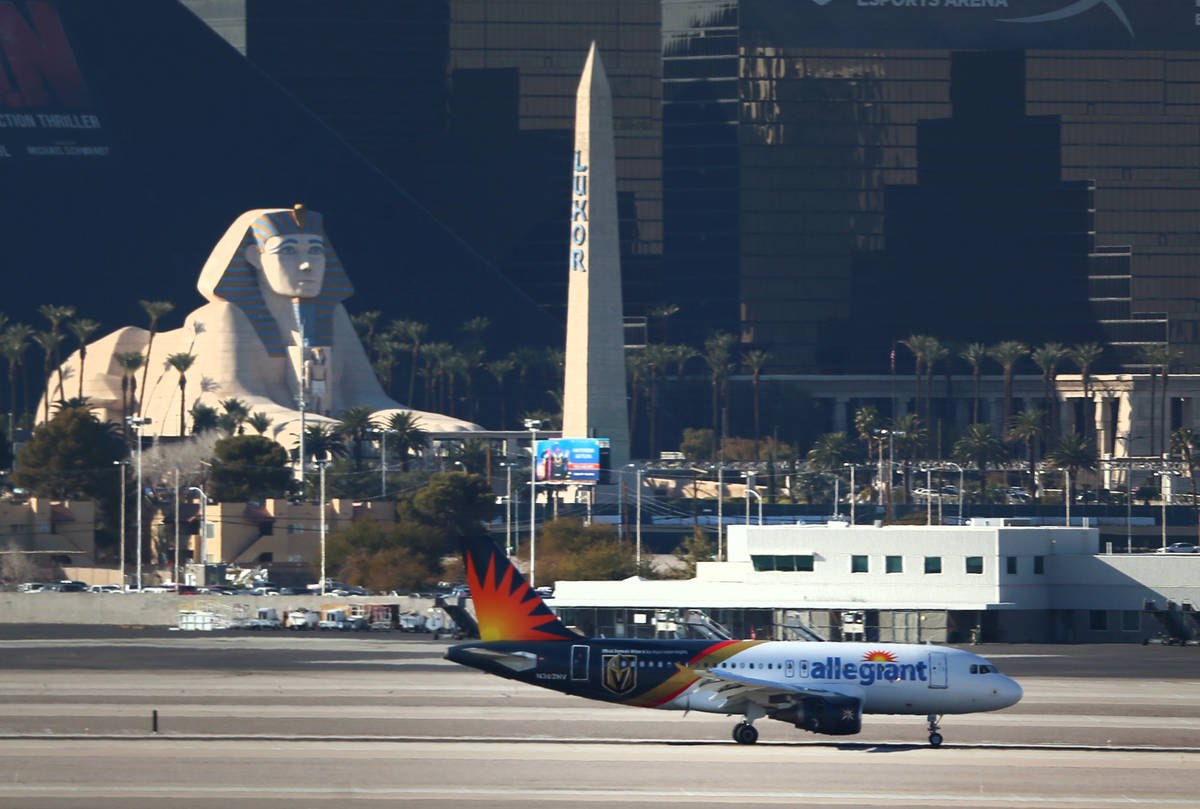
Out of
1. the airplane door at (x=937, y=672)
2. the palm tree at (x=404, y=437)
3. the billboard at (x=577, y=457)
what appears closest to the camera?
the airplane door at (x=937, y=672)

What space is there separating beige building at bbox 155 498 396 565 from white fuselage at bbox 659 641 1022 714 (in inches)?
3875

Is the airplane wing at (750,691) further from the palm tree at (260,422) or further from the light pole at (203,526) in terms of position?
the palm tree at (260,422)

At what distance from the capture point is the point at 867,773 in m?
50.5

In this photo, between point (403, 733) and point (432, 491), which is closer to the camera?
point (403, 733)

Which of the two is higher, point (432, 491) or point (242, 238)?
point (242, 238)

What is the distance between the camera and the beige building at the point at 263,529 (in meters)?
155

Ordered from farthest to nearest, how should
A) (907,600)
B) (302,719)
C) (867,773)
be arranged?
1. (907,600)
2. (302,719)
3. (867,773)

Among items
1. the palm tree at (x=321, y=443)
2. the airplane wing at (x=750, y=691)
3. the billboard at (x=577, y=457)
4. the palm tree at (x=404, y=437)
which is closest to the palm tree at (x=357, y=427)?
the palm tree at (x=321, y=443)

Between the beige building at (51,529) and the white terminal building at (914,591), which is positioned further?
the beige building at (51,529)

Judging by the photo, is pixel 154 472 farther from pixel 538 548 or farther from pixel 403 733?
pixel 403 733

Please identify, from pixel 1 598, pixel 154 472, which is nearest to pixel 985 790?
pixel 1 598

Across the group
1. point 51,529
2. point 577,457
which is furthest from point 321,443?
point 51,529

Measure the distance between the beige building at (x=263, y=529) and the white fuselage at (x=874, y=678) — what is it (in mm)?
98433

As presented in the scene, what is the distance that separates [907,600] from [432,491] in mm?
54906
